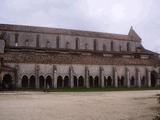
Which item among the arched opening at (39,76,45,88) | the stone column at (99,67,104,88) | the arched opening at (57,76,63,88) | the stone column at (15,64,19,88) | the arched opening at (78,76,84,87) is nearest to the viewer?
the stone column at (15,64,19,88)

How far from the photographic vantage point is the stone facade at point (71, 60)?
58.1 meters

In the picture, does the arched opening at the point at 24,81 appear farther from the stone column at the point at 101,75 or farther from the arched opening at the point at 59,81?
the stone column at the point at 101,75

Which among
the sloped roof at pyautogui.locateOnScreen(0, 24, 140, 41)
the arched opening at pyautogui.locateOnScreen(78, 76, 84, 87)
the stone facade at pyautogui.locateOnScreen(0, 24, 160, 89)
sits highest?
the sloped roof at pyautogui.locateOnScreen(0, 24, 140, 41)

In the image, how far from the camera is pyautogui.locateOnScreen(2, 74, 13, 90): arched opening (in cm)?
5359

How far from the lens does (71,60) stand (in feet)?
204

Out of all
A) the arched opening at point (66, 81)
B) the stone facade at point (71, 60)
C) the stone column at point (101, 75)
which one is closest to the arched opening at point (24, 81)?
the stone facade at point (71, 60)

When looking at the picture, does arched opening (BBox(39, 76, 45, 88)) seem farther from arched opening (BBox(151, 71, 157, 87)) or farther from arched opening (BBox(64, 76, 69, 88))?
arched opening (BBox(151, 71, 157, 87))

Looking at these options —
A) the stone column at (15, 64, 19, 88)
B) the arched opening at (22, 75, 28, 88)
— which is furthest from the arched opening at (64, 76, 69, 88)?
the stone column at (15, 64, 19, 88)

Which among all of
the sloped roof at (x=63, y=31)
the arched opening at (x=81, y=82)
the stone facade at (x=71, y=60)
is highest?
the sloped roof at (x=63, y=31)

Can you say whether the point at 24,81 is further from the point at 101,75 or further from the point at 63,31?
the point at 63,31

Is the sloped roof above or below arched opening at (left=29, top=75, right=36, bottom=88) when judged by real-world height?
above

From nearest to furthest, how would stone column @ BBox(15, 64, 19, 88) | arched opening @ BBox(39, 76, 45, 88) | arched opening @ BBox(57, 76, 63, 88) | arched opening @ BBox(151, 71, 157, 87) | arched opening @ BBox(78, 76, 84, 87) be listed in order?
1. stone column @ BBox(15, 64, 19, 88)
2. arched opening @ BBox(39, 76, 45, 88)
3. arched opening @ BBox(57, 76, 63, 88)
4. arched opening @ BBox(78, 76, 84, 87)
5. arched opening @ BBox(151, 71, 157, 87)

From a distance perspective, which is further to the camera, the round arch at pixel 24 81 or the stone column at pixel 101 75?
the stone column at pixel 101 75

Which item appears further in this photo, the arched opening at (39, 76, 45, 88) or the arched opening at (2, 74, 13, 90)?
the arched opening at (39, 76, 45, 88)
